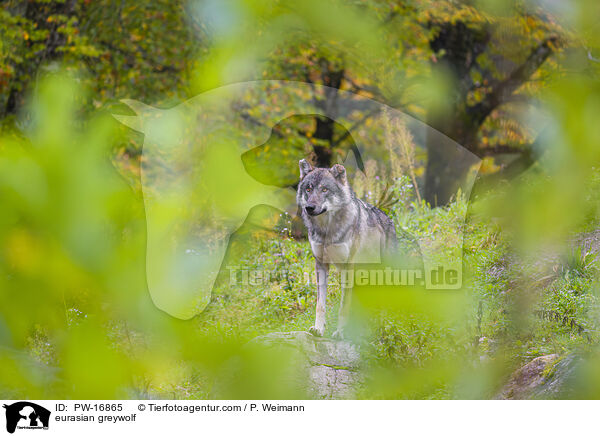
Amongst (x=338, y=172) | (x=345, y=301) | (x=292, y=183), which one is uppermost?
(x=292, y=183)

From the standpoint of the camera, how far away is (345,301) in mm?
2061

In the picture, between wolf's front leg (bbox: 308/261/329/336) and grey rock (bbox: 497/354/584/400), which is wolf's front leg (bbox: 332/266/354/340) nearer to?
wolf's front leg (bbox: 308/261/329/336)

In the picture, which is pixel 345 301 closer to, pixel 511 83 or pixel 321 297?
pixel 321 297

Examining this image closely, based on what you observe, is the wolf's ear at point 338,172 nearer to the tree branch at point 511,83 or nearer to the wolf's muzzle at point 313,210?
the wolf's muzzle at point 313,210

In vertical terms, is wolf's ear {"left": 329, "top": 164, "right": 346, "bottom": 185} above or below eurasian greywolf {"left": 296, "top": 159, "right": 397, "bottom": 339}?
above

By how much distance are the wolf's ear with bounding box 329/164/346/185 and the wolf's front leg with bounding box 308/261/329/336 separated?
33 cm
